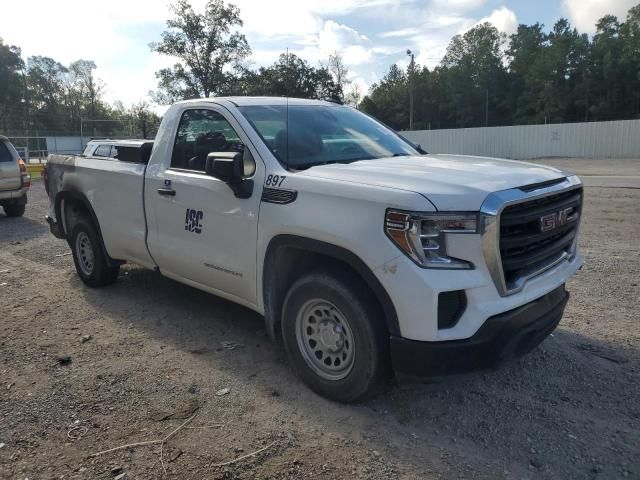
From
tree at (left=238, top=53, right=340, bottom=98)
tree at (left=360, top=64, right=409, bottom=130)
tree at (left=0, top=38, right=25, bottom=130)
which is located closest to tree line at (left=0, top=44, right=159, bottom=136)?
tree at (left=0, top=38, right=25, bottom=130)

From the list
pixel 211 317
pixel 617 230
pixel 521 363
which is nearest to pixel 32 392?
pixel 211 317

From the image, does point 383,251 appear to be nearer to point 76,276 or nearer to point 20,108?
point 76,276

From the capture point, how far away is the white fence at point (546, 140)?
3177 cm

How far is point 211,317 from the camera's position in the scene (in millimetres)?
5160

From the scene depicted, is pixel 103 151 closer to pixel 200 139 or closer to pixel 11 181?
pixel 200 139

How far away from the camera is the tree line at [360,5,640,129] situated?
62.9 metres

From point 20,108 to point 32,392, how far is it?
270 ft

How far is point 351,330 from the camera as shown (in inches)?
128

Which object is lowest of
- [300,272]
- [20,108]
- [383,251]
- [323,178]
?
[300,272]

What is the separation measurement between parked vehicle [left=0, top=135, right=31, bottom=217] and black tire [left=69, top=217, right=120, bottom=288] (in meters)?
6.83

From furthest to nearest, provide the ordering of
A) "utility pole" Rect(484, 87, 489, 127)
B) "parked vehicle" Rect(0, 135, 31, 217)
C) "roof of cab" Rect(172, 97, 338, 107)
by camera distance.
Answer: "utility pole" Rect(484, 87, 489, 127) < "parked vehicle" Rect(0, 135, 31, 217) < "roof of cab" Rect(172, 97, 338, 107)

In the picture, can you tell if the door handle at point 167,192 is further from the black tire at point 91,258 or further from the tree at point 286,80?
the tree at point 286,80

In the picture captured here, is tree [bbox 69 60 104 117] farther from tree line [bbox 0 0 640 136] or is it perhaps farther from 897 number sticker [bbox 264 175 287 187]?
897 number sticker [bbox 264 175 287 187]

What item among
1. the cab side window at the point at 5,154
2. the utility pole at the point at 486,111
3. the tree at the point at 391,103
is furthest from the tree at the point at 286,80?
the cab side window at the point at 5,154
